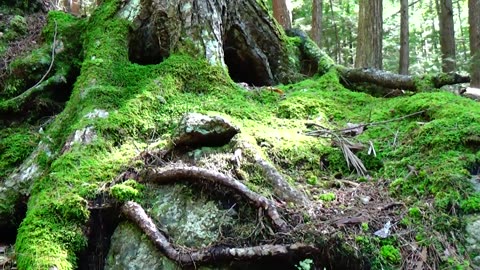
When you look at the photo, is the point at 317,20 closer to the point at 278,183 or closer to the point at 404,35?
the point at 404,35

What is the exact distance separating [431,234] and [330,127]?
1710mm

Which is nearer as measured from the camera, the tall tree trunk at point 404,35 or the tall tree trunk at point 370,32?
the tall tree trunk at point 370,32

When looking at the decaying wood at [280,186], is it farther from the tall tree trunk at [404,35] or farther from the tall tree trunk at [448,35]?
the tall tree trunk at [404,35]

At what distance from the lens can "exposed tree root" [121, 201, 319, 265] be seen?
8.38ft

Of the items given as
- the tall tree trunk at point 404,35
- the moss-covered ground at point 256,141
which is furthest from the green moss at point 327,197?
the tall tree trunk at point 404,35

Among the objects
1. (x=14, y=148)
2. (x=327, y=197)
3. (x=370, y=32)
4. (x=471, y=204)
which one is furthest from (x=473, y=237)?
(x=370, y=32)

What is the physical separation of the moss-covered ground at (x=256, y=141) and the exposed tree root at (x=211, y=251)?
29cm

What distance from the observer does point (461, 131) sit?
3.43 meters

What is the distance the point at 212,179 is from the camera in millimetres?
3061

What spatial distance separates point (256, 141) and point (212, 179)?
72cm

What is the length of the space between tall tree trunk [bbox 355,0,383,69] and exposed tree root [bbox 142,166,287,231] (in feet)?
19.8

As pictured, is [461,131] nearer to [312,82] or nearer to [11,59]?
[312,82]

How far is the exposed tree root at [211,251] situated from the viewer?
8.38ft

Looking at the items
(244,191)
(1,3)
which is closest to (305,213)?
(244,191)
